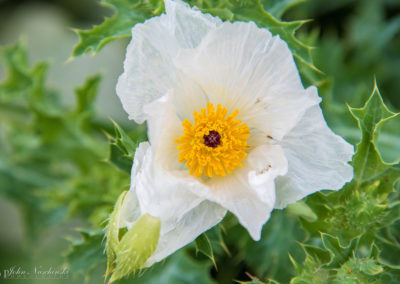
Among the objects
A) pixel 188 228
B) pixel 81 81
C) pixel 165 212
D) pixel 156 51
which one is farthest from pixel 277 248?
pixel 81 81

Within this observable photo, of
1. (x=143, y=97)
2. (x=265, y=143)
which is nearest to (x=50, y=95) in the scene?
(x=143, y=97)

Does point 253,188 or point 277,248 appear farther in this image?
point 277,248

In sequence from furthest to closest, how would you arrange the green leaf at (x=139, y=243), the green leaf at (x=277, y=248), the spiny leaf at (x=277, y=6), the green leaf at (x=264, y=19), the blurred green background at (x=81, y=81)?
the blurred green background at (x=81, y=81) → the green leaf at (x=277, y=248) → the spiny leaf at (x=277, y=6) → the green leaf at (x=264, y=19) → the green leaf at (x=139, y=243)

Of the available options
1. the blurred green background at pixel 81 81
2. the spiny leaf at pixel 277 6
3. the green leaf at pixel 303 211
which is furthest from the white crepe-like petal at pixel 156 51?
the blurred green background at pixel 81 81

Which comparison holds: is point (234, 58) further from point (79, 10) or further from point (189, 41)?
point (79, 10)

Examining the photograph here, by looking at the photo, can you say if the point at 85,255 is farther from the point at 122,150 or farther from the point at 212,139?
the point at 212,139

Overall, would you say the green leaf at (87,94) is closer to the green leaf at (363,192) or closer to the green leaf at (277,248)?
the green leaf at (277,248)

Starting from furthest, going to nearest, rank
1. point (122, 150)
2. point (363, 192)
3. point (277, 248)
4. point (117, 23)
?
1. point (277, 248)
2. point (117, 23)
3. point (363, 192)
4. point (122, 150)

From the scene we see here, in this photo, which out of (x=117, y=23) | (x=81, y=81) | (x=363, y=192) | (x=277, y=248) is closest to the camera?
(x=363, y=192)
